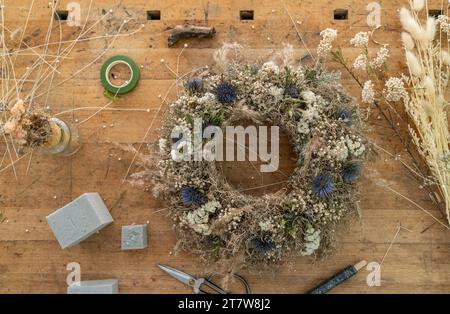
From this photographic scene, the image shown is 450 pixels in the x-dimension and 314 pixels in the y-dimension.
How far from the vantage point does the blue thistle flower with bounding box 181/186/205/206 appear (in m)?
2.69

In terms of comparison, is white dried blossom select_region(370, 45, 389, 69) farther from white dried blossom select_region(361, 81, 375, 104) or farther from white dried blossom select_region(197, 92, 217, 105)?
white dried blossom select_region(197, 92, 217, 105)

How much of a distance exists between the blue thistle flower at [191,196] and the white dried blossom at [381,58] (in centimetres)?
124

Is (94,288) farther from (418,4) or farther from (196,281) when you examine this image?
(418,4)

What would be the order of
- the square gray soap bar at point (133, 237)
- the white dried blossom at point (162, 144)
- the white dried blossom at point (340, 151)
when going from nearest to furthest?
the white dried blossom at point (340, 151) < the white dried blossom at point (162, 144) < the square gray soap bar at point (133, 237)

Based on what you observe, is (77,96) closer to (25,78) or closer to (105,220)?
(25,78)

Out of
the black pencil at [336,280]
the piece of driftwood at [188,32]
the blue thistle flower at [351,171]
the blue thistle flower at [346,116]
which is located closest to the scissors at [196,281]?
the black pencil at [336,280]

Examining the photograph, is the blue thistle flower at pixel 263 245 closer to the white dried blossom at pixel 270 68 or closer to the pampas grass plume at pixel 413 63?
the white dried blossom at pixel 270 68

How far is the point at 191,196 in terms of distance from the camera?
2.69 m

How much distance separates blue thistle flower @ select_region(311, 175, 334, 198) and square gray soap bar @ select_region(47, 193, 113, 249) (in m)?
1.19

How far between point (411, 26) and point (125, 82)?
1.63 meters

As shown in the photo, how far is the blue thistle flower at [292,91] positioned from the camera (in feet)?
Answer: 8.82

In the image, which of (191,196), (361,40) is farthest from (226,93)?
(361,40)

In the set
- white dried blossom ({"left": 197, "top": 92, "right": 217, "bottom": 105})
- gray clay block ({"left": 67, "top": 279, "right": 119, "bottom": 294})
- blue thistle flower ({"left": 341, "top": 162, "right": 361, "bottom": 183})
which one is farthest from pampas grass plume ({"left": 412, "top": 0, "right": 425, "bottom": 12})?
gray clay block ({"left": 67, "top": 279, "right": 119, "bottom": 294})

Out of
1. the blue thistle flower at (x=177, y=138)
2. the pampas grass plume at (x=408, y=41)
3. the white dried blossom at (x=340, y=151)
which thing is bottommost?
the white dried blossom at (x=340, y=151)
